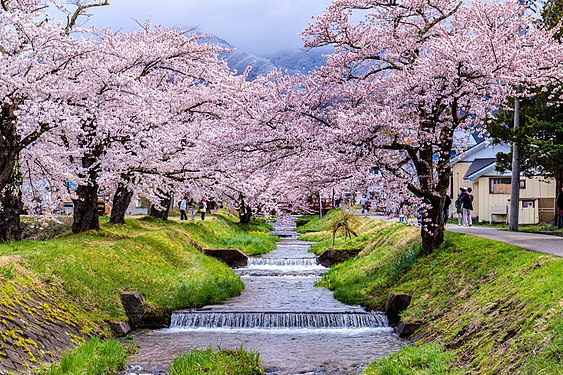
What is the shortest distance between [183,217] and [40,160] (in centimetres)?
2242

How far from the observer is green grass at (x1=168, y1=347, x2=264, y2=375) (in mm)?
11383

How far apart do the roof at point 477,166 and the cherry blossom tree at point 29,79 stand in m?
30.1

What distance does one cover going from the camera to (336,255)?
1169 inches

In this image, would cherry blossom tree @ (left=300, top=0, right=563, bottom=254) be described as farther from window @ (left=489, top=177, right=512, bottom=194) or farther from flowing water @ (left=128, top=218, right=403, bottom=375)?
window @ (left=489, top=177, right=512, bottom=194)

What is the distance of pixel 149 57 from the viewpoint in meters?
21.5

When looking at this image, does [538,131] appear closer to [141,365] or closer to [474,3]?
[474,3]

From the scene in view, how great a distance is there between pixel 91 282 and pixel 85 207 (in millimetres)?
7927

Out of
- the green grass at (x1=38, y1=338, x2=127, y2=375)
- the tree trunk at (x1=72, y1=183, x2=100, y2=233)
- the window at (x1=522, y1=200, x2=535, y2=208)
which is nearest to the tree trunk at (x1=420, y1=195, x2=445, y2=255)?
the green grass at (x1=38, y1=338, x2=127, y2=375)

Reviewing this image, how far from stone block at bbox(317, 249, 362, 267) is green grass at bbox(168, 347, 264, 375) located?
17.1 metres

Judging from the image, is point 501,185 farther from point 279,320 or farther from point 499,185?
point 279,320

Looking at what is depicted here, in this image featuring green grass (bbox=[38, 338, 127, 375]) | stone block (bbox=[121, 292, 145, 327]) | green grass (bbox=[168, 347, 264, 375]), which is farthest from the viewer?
stone block (bbox=[121, 292, 145, 327])

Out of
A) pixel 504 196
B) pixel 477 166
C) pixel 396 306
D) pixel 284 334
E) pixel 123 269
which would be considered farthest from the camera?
pixel 477 166

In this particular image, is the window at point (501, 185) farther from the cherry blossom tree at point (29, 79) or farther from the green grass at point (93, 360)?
the green grass at point (93, 360)

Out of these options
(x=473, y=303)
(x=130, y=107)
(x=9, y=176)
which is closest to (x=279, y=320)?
(x=473, y=303)
